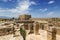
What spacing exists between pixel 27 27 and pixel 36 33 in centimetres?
571

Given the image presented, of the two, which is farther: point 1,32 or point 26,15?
point 26,15

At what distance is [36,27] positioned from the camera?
14.4 meters

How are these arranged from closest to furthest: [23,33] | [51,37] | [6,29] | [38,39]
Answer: [51,37], [23,33], [38,39], [6,29]

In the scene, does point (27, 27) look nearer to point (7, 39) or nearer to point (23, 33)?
point (7, 39)

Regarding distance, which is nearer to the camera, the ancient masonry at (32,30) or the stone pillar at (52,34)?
the stone pillar at (52,34)

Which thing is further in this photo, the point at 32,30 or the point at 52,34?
the point at 32,30

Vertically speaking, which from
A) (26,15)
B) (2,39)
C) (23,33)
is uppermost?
(26,15)

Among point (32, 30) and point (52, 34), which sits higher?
point (52, 34)

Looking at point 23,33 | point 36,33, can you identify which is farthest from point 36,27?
point 23,33

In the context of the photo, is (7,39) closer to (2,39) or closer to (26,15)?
(2,39)

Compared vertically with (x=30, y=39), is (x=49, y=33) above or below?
above

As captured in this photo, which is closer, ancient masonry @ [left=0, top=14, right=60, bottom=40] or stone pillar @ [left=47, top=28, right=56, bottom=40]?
stone pillar @ [left=47, top=28, right=56, bottom=40]

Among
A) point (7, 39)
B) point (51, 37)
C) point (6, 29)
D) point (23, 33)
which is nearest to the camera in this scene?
point (51, 37)

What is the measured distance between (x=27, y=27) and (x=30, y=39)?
7474 mm
